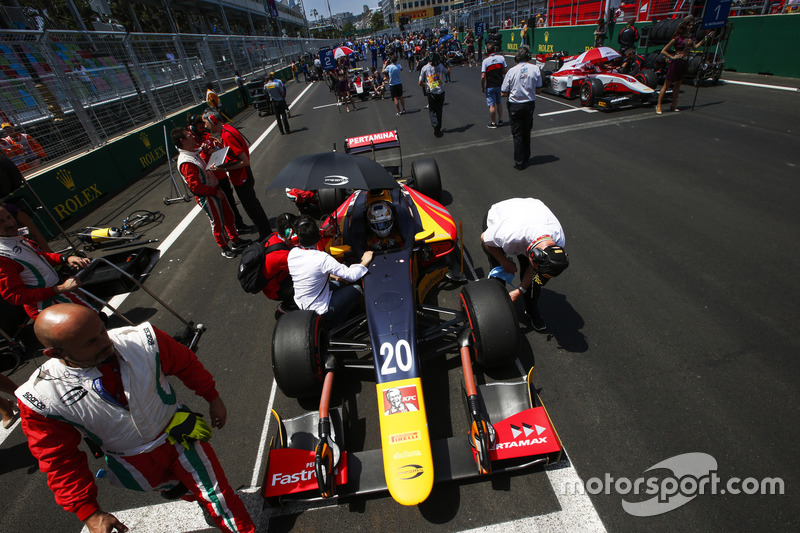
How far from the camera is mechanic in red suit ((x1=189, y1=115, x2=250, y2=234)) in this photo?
6047 mm

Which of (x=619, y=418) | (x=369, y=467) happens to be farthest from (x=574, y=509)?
(x=369, y=467)

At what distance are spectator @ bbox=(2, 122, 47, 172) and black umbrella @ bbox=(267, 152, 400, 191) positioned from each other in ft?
23.5

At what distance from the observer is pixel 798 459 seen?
8.42ft

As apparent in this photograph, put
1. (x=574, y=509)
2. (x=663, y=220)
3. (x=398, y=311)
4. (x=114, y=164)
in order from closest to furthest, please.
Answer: (x=574, y=509) < (x=398, y=311) < (x=663, y=220) < (x=114, y=164)

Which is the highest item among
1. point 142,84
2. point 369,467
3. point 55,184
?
point 142,84

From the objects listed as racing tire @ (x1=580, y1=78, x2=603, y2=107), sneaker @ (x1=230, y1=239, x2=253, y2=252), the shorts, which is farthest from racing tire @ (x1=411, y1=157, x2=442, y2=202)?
racing tire @ (x1=580, y1=78, x2=603, y2=107)

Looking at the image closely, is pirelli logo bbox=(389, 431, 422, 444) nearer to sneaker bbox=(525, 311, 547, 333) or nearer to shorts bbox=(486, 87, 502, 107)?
sneaker bbox=(525, 311, 547, 333)

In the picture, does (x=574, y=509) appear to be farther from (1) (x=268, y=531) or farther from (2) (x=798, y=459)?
(1) (x=268, y=531)

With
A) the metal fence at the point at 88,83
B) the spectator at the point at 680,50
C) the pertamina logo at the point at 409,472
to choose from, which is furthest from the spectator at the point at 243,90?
the pertamina logo at the point at 409,472

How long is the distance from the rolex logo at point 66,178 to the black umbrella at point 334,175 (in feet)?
22.8

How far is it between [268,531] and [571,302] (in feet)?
11.6

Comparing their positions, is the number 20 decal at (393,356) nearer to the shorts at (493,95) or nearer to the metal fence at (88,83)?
the shorts at (493,95)

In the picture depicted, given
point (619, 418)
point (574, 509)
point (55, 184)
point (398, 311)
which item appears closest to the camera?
point (574, 509)

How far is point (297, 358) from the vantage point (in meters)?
3.07
